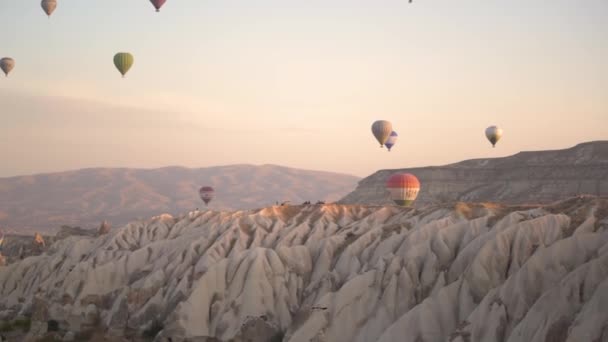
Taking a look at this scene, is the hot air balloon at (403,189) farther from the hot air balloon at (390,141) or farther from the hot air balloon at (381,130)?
the hot air balloon at (390,141)

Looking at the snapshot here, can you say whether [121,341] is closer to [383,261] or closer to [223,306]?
[223,306]

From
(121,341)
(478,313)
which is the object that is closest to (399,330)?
(478,313)

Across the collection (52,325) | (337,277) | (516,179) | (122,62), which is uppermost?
(122,62)

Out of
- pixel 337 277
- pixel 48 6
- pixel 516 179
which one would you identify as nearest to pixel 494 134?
pixel 516 179

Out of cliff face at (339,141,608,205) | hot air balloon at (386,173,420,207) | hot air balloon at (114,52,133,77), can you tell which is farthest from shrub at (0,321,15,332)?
cliff face at (339,141,608,205)

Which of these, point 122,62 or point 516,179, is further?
point 516,179

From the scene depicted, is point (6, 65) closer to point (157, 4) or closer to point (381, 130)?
point (157, 4)

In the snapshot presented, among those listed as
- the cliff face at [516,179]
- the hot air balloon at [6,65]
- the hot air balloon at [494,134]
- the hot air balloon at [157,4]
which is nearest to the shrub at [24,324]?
the hot air balloon at [157,4]

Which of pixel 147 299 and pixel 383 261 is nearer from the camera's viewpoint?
pixel 383 261
